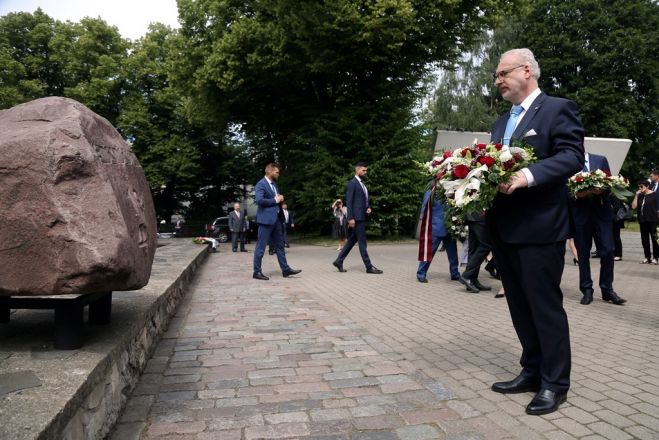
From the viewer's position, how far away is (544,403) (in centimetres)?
318

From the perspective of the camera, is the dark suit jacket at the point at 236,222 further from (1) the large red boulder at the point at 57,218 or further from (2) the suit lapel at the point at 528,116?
(2) the suit lapel at the point at 528,116

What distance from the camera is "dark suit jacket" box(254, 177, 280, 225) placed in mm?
9531

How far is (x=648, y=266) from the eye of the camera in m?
12.3

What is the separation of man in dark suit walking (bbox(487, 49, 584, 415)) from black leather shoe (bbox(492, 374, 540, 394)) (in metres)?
0.23

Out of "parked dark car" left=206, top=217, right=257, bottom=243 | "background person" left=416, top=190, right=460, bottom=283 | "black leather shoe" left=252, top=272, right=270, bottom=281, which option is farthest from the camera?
"parked dark car" left=206, top=217, right=257, bottom=243

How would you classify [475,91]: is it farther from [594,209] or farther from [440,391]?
[440,391]

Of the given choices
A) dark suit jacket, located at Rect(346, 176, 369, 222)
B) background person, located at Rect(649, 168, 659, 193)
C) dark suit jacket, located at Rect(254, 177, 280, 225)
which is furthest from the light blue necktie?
background person, located at Rect(649, 168, 659, 193)

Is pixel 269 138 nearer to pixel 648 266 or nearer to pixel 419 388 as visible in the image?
pixel 648 266

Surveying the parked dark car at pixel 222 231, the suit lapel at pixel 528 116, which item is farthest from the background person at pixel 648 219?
the parked dark car at pixel 222 231

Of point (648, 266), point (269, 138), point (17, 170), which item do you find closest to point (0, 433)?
point (17, 170)

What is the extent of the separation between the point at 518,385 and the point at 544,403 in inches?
14.2

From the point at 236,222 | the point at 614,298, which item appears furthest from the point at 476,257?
the point at 236,222

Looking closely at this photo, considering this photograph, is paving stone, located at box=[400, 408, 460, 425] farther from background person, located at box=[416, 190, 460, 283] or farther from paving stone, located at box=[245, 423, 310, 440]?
background person, located at box=[416, 190, 460, 283]

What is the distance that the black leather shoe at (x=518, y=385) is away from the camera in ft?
11.6
